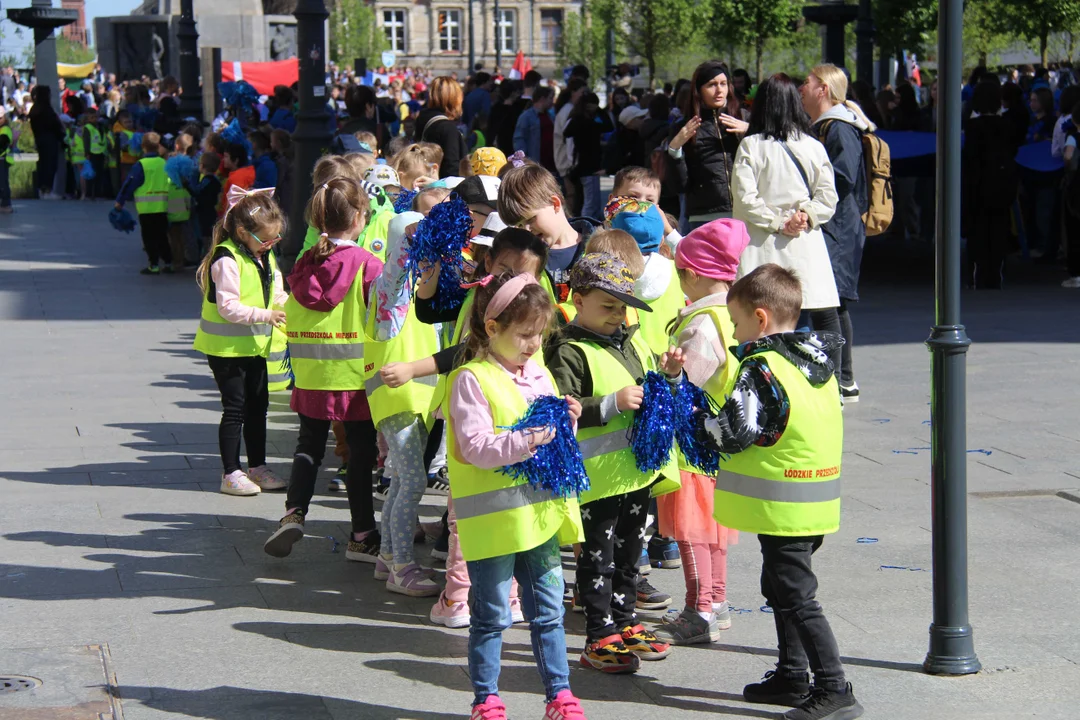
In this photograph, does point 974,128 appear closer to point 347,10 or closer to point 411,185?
point 411,185

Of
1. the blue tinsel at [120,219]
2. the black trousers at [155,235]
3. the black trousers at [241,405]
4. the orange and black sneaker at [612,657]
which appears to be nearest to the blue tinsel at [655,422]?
the orange and black sneaker at [612,657]

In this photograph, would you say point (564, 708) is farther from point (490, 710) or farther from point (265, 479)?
point (265, 479)

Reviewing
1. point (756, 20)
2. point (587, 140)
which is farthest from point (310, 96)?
point (756, 20)

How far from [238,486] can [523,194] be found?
2.82m

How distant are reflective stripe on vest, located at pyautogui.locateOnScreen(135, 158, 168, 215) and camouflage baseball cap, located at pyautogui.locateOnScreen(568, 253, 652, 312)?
475 inches

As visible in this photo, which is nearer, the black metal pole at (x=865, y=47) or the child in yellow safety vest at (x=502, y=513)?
the child in yellow safety vest at (x=502, y=513)

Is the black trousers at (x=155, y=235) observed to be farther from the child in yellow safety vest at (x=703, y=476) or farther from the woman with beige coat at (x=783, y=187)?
the child in yellow safety vest at (x=703, y=476)

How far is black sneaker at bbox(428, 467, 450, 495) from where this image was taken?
7.14 m

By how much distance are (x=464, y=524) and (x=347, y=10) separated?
8512cm

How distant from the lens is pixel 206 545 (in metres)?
6.48

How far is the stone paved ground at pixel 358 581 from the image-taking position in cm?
467

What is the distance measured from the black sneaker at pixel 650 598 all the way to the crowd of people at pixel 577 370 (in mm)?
12

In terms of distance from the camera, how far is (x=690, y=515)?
514 centimetres

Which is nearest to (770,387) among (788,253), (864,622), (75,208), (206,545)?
(864,622)
